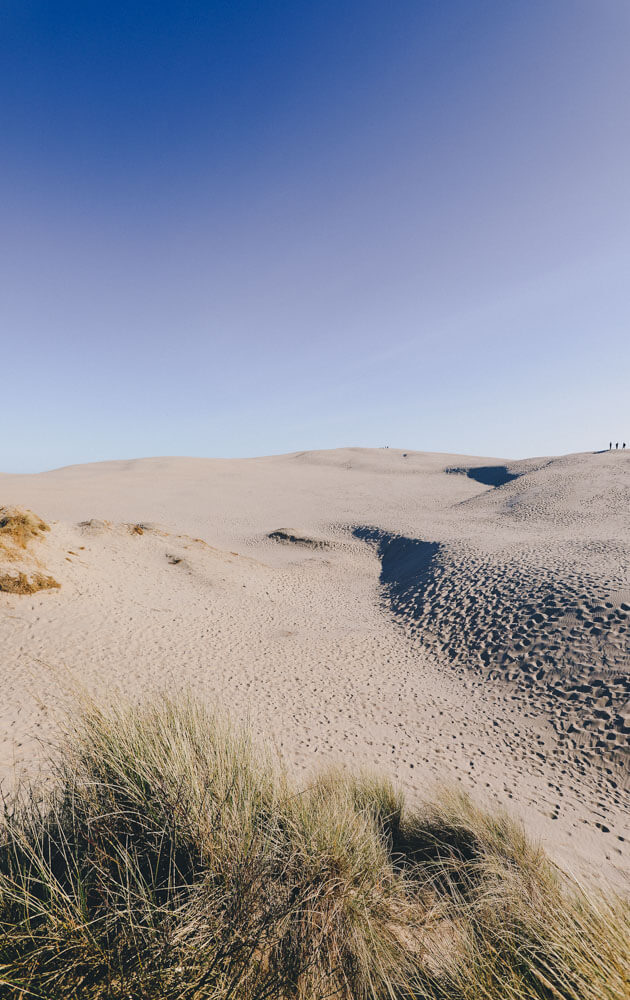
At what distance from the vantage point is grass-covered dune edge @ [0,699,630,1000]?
191cm

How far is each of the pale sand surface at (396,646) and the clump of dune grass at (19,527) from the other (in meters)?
0.53

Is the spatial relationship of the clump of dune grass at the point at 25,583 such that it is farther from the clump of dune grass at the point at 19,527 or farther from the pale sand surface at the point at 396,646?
the clump of dune grass at the point at 19,527

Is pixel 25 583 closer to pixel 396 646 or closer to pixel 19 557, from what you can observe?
pixel 19 557

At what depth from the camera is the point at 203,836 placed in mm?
2447

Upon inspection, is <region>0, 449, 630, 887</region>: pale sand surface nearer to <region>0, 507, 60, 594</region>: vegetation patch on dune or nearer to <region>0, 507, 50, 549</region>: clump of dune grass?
<region>0, 507, 60, 594</region>: vegetation patch on dune

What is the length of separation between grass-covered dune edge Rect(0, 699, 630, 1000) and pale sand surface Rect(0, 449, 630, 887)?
50.0 inches

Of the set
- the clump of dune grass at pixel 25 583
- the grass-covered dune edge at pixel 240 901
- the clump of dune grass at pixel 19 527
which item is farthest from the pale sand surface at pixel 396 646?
the grass-covered dune edge at pixel 240 901

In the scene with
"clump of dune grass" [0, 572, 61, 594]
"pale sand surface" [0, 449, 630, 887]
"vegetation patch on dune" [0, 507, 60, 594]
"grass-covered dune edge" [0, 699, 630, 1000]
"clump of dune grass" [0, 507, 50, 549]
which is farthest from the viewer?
"clump of dune grass" [0, 507, 50, 549]

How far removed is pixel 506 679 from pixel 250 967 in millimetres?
7434

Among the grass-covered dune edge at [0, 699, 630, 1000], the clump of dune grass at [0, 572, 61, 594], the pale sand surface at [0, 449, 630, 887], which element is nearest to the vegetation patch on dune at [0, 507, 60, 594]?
the clump of dune grass at [0, 572, 61, 594]

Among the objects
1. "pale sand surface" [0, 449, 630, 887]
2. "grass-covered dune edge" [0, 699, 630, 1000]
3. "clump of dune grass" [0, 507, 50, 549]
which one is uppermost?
"clump of dune grass" [0, 507, 50, 549]

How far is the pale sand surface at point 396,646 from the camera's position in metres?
5.84

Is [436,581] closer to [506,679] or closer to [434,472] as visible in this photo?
[506,679]

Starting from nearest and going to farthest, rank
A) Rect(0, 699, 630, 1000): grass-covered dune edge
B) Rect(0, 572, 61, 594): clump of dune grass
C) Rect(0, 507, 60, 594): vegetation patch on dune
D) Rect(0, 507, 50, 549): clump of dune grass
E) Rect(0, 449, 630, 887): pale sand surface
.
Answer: Rect(0, 699, 630, 1000): grass-covered dune edge → Rect(0, 449, 630, 887): pale sand surface → Rect(0, 572, 61, 594): clump of dune grass → Rect(0, 507, 60, 594): vegetation patch on dune → Rect(0, 507, 50, 549): clump of dune grass
